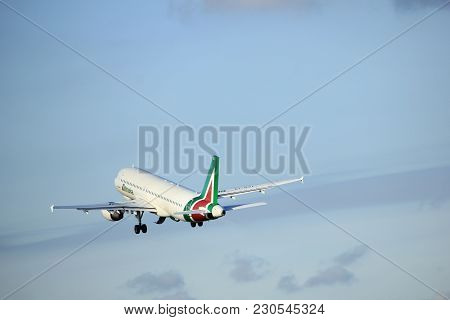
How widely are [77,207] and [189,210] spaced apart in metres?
11.9

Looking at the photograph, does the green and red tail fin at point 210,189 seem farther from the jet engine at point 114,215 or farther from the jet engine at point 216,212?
the jet engine at point 114,215

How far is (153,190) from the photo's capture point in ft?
547

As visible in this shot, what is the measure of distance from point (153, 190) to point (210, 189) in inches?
586

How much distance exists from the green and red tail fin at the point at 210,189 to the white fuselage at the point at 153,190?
9.46 ft

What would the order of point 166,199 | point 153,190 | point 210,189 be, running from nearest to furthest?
point 210,189, point 166,199, point 153,190

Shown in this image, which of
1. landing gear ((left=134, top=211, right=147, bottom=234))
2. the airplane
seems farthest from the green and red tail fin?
landing gear ((left=134, top=211, right=147, bottom=234))

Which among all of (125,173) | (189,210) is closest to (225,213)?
(189,210)

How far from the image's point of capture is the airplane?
5999 inches

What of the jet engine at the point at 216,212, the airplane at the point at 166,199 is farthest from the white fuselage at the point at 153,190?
the jet engine at the point at 216,212

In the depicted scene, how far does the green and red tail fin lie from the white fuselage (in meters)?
2.88

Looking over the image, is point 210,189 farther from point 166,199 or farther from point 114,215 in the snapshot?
point 114,215
